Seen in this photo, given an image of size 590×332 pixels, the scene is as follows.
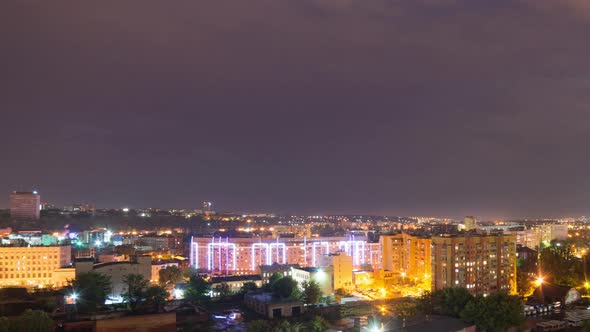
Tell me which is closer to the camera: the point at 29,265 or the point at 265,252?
the point at 29,265

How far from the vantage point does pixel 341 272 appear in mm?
16516

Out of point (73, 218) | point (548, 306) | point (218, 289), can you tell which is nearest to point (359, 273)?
point (218, 289)

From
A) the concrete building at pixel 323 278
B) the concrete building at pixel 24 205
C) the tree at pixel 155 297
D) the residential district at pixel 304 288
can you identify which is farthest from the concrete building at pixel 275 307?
the concrete building at pixel 24 205

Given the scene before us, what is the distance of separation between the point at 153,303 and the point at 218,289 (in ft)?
11.8

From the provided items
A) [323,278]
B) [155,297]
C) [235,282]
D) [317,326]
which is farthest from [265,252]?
→ [317,326]

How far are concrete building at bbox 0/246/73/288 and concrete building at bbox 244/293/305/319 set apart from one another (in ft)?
23.9

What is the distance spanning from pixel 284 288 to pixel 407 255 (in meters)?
6.56

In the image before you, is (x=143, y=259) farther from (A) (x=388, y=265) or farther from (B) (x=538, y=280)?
(B) (x=538, y=280)

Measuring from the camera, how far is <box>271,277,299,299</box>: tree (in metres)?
13.7

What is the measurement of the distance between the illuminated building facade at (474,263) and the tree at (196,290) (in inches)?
256

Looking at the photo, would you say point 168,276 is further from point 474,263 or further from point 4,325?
point 474,263

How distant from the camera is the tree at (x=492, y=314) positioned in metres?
9.84

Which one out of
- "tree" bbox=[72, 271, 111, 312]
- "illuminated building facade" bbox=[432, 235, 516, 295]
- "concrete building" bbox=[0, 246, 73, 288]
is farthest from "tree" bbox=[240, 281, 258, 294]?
"concrete building" bbox=[0, 246, 73, 288]

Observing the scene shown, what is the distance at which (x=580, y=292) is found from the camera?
15.0 m
